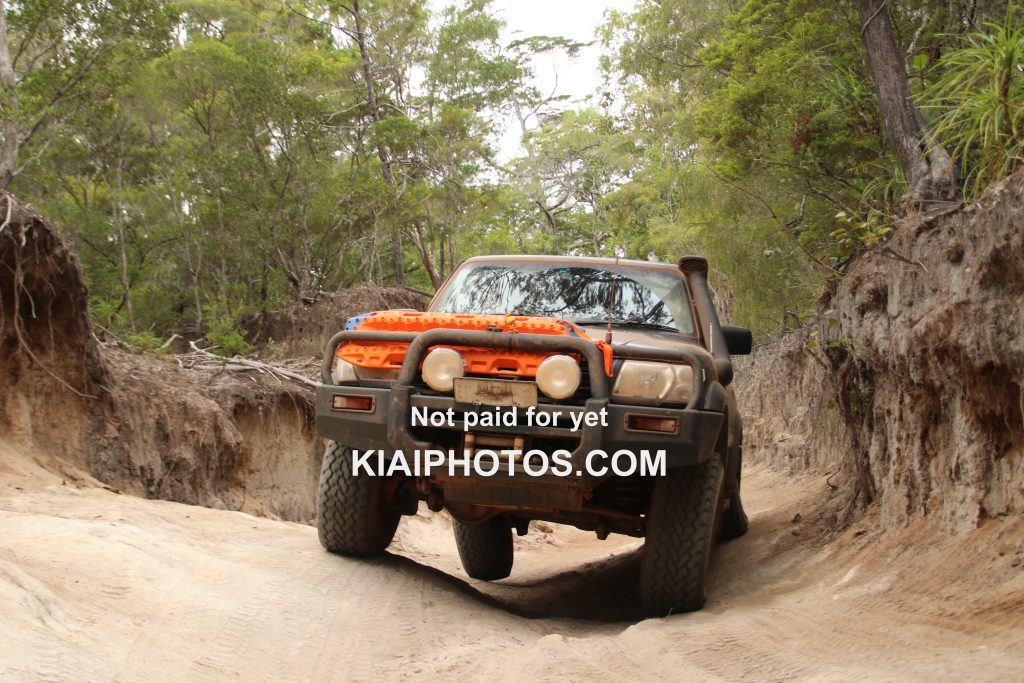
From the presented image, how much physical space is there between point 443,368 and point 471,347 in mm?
175

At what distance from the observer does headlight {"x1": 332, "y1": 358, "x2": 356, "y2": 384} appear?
217 inches

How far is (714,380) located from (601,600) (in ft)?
8.41

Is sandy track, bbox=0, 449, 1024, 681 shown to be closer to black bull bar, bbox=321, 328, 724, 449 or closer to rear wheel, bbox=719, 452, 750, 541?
black bull bar, bbox=321, 328, 724, 449

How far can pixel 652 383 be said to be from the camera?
16.6ft

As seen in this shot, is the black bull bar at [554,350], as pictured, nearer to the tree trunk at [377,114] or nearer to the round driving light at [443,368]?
the round driving light at [443,368]

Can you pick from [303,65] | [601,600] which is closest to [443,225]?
[303,65]

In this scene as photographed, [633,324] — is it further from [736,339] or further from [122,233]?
[122,233]

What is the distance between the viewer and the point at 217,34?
2820 centimetres

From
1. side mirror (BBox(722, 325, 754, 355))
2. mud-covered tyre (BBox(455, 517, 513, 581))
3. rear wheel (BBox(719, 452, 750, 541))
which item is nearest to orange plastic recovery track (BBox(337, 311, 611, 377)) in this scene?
side mirror (BBox(722, 325, 754, 355))

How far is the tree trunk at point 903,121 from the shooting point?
6.84 m

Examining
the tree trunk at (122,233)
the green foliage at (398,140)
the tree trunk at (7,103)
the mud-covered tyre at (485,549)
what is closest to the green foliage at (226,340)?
the green foliage at (398,140)

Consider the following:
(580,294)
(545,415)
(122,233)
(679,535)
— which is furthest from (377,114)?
(545,415)

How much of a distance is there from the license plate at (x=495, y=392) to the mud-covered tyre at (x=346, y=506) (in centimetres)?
122

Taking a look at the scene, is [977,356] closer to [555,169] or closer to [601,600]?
[601,600]
